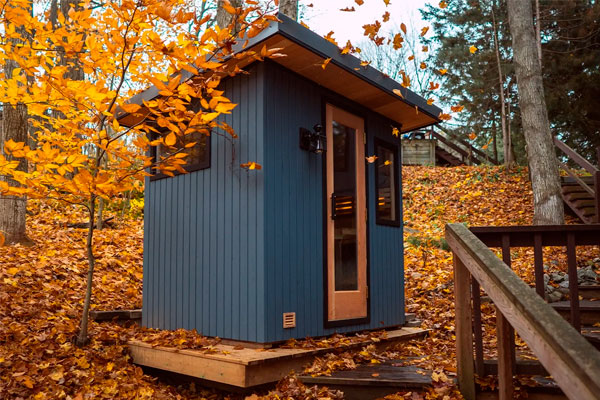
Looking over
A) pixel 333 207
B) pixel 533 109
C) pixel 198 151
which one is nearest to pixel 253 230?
pixel 333 207

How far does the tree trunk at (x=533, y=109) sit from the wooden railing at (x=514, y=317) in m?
5.92

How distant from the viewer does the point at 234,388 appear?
155 inches

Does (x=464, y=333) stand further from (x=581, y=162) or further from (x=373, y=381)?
(x=581, y=162)

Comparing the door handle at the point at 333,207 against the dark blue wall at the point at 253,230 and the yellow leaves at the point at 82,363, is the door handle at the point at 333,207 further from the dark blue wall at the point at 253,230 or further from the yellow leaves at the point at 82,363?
the yellow leaves at the point at 82,363

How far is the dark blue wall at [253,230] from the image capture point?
420 cm

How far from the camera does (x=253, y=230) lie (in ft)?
13.9

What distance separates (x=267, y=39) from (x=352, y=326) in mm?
2881

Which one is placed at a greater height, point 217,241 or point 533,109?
point 533,109

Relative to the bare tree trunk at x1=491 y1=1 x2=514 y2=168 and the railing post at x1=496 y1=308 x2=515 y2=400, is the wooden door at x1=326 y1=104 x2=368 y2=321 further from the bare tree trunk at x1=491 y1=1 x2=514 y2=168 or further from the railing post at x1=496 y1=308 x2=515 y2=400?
the bare tree trunk at x1=491 y1=1 x2=514 y2=168

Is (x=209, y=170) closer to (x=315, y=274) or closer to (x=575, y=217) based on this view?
(x=315, y=274)

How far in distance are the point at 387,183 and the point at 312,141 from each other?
1507 millimetres

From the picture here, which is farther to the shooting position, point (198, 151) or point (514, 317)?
point (198, 151)

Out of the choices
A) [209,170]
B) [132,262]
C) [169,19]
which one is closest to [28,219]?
[132,262]

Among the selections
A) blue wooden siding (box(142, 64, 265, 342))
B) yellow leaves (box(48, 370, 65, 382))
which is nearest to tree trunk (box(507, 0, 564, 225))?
blue wooden siding (box(142, 64, 265, 342))
